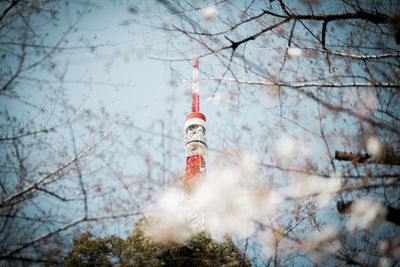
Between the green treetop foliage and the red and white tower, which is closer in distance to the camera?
the green treetop foliage

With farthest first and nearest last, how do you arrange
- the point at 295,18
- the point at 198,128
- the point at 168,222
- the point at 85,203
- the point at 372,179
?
the point at 198,128
the point at 168,222
the point at 85,203
the point at 295,18
the point at 372,179

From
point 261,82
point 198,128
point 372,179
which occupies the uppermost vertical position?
point 198,128

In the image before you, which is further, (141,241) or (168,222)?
(141,241)

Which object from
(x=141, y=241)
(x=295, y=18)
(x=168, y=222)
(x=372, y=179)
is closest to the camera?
(x=372, y=179)

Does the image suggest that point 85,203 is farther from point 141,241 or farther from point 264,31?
point 141,241

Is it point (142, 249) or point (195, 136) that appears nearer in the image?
point (142, 249)

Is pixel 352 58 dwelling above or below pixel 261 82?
above

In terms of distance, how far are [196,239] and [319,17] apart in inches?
322

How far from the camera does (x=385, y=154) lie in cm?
216

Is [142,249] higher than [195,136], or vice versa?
[195,136]

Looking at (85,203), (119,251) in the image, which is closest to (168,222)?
(85,203)

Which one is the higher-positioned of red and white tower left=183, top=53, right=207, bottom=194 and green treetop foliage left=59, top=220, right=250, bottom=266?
red and white tower left=183, top=53, right=207, bottom=194

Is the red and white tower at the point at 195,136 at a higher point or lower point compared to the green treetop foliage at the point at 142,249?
higher

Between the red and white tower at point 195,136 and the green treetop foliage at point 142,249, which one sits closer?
the green treetop foliage at point 142,249
